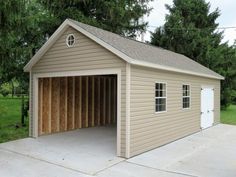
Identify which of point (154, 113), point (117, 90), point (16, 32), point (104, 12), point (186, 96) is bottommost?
point (154, 113)

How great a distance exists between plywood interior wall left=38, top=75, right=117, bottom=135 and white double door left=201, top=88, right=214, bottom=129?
4612 mm

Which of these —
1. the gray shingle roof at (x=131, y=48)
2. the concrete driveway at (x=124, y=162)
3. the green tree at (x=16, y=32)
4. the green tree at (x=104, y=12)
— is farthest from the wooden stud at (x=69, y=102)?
the green tree at (x=104, y=12)

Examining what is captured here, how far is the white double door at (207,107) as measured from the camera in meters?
13.2

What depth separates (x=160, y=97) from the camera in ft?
30.2

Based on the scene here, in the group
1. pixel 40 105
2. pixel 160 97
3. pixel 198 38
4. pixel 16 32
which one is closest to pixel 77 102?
pixel 40 105

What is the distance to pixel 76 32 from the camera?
353 inches

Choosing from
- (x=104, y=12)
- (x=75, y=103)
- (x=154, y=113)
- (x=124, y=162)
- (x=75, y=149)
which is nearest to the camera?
(x=124, y=162)

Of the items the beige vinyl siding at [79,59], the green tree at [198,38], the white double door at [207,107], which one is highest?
the green tree at [198,38]

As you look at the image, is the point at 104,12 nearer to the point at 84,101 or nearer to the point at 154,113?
the point at 84,101

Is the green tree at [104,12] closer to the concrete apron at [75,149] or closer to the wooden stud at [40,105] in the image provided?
the wooden stud at [40,105]

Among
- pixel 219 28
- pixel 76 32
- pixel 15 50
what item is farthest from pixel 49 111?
pixel 219 28

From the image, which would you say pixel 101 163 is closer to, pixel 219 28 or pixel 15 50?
pixel 15 50

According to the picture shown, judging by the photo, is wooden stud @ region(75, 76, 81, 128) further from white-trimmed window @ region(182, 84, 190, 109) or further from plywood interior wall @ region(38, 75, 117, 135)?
white-trimmed window @ region(182, 84, 190, 109)

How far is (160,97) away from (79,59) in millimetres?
3011
